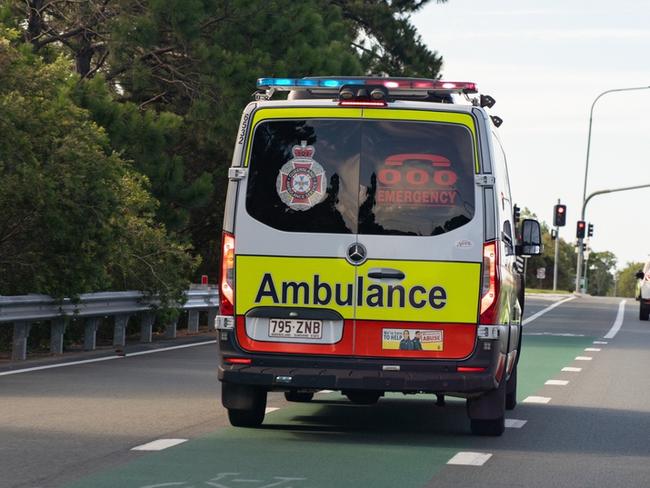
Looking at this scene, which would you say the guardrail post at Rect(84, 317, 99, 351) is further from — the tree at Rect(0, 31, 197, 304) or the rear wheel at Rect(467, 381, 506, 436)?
the rear wheel at Rect(467, 381, 506, 436)

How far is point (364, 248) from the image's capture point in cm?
1109

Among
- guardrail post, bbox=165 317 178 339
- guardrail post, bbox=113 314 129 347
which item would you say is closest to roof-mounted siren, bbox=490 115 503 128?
guardrail post, bbox=113 314 129 347

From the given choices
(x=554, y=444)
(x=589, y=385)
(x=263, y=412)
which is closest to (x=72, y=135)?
(x=589, y=385)

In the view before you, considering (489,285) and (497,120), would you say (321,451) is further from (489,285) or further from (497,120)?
(497,120)

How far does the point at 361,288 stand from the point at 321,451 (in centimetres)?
118

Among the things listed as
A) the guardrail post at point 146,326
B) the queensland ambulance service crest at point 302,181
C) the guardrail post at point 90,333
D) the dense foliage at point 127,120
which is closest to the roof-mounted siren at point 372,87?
the queensland ambulance service crest at point 302,181

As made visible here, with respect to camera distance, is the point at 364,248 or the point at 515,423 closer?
the point at 364,248

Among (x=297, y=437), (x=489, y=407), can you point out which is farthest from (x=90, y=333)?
(x=489, y=407)

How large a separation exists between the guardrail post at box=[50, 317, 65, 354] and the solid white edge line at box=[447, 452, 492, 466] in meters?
10.0

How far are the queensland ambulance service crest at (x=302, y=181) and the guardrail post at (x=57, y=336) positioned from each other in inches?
365

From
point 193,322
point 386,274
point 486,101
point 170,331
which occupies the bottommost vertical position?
point 170,331

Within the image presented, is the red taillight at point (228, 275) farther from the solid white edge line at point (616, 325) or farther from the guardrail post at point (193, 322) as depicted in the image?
the solid white edge line at point (616, 325)

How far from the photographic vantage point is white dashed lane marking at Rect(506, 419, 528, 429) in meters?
12.8

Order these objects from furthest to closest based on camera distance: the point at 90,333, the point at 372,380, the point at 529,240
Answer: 1. the point at 90,333
2. the point at 529,240
3. the point at 372,380
